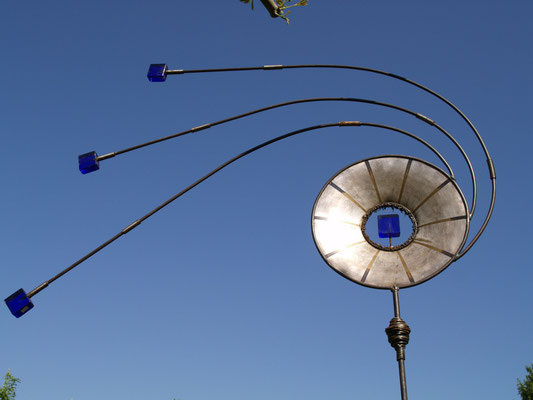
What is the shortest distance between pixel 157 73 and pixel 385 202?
3852mm

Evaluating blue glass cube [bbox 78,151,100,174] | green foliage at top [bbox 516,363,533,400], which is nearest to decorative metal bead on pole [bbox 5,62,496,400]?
blue glass cube [bbox 78,151,100,174]

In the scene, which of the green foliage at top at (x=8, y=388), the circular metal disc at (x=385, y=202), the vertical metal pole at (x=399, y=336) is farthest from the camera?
the green foliage at top at (x=8, y=388)

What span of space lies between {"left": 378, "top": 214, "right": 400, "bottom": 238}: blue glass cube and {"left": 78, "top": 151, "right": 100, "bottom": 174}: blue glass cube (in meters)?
4.14

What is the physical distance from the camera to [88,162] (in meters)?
7.00

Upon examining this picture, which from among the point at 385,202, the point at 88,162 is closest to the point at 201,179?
the point at 88,162

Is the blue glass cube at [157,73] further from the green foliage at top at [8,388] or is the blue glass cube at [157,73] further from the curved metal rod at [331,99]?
the green foliage at top at [8,388]

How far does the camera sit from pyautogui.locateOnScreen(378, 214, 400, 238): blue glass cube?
7539mm

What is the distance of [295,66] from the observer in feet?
25.5

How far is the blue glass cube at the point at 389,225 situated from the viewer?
24.7 feet

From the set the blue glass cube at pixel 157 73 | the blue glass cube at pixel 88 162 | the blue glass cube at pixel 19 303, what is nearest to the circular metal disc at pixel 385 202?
the blue glass cube at pixel 157 73

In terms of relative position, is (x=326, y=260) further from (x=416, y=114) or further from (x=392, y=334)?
(x=416, y=114)

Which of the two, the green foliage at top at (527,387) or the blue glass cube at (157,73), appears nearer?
the blue glass cube at (157,73)

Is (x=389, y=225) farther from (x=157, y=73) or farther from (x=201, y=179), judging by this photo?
(x=157, y=73)

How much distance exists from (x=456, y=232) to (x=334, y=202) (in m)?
1.80
